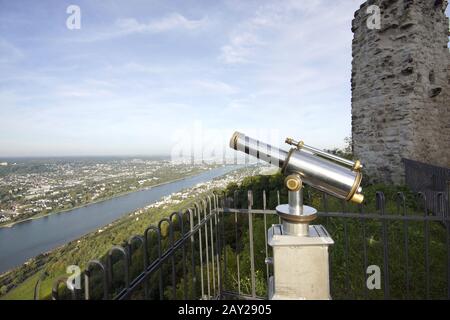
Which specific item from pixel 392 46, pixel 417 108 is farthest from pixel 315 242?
pixel 392 46

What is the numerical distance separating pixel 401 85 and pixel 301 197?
27.1ft

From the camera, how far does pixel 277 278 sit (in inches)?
85.4

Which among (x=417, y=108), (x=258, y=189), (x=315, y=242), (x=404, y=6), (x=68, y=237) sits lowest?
(x=68, y=237)

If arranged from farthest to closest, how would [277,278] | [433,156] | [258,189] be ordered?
[258,189] < [433,156] < [277,278]

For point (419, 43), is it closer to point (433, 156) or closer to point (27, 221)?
point (433, 156)

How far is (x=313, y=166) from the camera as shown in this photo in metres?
1.91

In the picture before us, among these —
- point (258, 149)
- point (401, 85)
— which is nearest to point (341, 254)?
point (258, 149)

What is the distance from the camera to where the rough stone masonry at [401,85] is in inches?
313

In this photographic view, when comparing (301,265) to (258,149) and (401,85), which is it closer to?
(258,149)

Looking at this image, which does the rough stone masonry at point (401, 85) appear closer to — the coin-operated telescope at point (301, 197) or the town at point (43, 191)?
the coin-operated telescope at point (301, 197)

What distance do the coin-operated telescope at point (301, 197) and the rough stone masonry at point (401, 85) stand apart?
7587 millimetres

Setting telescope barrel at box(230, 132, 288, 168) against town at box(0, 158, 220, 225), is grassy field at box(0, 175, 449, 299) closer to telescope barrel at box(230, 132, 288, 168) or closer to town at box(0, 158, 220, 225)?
telescope barrel at box(230, 132, 288, 168)

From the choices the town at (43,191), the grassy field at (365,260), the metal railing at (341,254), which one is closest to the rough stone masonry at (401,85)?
the grassy field at (365,260)
